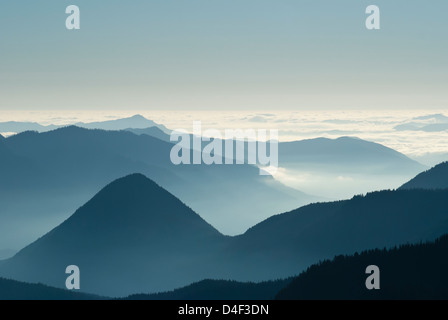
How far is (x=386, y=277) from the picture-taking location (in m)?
172

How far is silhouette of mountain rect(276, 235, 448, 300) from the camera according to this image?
16638cm

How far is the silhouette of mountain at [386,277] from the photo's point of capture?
16638 cm

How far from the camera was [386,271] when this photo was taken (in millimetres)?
176000
